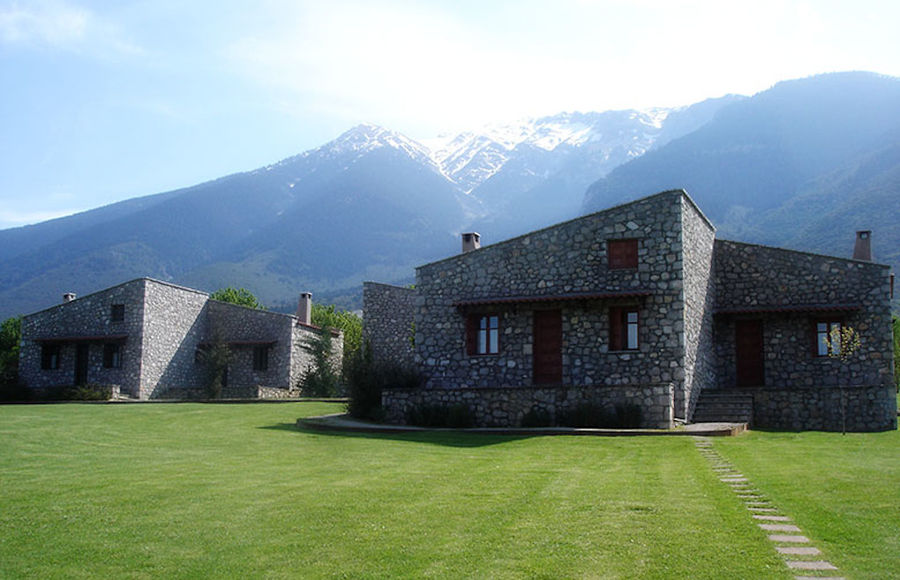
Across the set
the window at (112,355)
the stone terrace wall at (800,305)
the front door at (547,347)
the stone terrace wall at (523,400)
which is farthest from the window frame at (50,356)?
the stone terrace wall at (800,305)

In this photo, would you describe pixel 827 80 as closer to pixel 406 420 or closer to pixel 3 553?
pixel 406 420

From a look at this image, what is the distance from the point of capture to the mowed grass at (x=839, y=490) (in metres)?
7.20

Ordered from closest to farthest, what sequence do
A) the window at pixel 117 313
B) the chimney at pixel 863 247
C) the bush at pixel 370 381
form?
the bush at pixel 370 381 < the chimney at pixel 863 247 < the window at pixel 117 313

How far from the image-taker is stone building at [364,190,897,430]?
2278cm

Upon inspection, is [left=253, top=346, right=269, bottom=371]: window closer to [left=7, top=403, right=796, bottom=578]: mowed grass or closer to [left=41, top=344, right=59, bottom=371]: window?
[left=41, top=344, right=59, bottom=371]: window

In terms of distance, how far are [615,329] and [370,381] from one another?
7607mm

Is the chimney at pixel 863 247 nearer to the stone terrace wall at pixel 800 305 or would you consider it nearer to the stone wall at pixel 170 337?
the stone terrace wall at pixel 800 305

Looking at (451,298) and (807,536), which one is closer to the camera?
(807,536)

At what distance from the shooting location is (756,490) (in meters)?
10.7

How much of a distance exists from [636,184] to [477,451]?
16704 centimetres

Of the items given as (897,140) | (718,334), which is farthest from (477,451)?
(897,140)

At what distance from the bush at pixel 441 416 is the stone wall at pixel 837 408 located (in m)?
9.16

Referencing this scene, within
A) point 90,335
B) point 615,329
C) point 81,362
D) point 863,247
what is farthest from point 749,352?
point 81,362

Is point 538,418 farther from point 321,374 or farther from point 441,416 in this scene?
point 321,374
